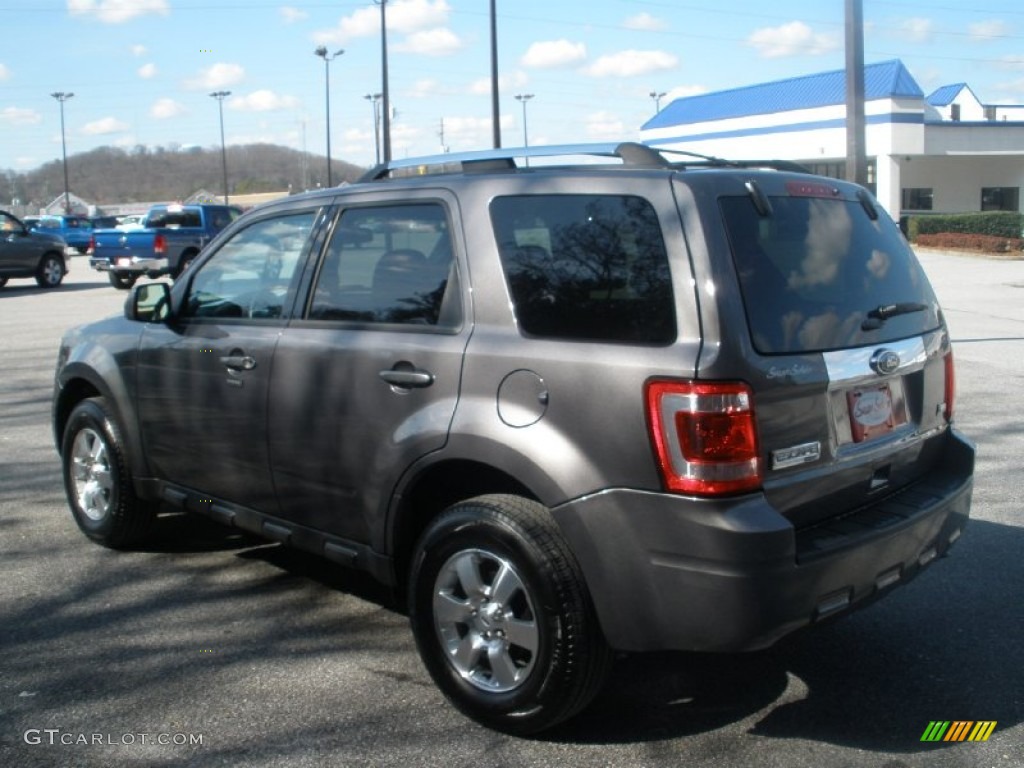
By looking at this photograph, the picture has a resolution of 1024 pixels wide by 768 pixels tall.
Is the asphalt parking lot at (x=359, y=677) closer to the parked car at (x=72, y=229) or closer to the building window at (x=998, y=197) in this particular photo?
the parked car at (x=72, y=229)

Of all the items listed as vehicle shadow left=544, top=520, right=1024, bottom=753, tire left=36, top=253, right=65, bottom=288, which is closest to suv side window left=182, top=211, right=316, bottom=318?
vehicle shadow left=544, top=520, right=1024, bottom=753

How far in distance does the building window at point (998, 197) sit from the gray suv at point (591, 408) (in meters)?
53.2

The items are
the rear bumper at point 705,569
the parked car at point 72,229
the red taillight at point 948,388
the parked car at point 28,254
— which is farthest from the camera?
the parked car at point 72,229

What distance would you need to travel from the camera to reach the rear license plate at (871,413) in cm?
365

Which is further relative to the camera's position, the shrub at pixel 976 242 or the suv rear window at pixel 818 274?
the shrub at pixel 976 242

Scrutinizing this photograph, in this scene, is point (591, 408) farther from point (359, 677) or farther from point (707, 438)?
point (359, 677)

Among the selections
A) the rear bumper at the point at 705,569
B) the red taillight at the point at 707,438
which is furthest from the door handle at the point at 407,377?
the red taillight at the point at 707,438

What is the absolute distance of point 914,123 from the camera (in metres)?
46.0

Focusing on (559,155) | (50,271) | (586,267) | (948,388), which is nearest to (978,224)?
(50,271)

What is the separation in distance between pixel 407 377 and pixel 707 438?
47.1 inches

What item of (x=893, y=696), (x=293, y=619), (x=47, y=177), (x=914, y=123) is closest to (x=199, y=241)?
(x=293, y=619)

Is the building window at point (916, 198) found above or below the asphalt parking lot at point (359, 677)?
above

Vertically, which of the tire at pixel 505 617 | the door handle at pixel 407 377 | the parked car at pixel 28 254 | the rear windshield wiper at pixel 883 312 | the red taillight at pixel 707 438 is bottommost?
the tire at pixel 505 617

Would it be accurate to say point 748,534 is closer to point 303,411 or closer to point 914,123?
point 303,411
